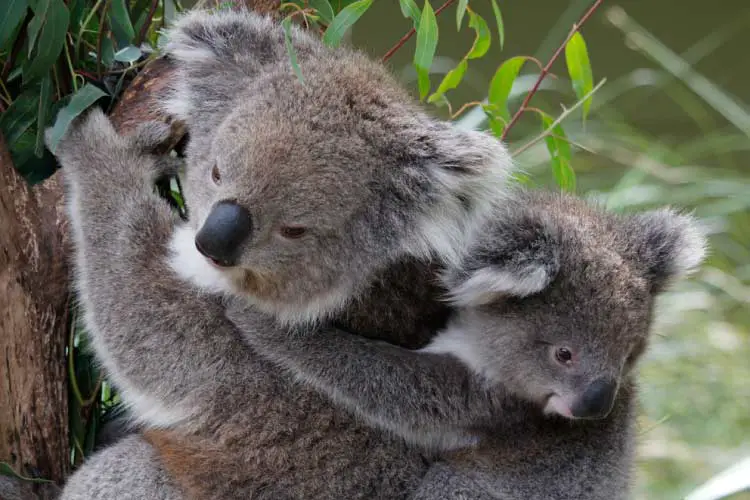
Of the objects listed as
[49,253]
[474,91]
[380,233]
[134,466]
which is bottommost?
[474,91]

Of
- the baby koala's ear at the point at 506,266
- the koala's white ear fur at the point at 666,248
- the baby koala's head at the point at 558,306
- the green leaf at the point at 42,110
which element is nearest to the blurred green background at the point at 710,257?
the koala's white ear fur at the point at 666,248

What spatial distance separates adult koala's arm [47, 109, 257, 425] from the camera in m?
2.55

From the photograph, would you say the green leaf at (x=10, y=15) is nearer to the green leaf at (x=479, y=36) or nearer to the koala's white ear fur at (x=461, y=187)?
the koala's white ear fur at (x=461, y=187)

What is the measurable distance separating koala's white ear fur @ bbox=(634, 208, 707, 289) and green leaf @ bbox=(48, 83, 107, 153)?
1.58m

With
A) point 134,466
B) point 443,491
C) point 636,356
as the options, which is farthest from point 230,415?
point 636,356

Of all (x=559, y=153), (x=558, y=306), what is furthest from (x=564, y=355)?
(x=559, y=153)

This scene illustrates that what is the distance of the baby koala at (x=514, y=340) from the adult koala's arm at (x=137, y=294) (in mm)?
121

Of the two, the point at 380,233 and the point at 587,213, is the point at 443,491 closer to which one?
the point at 380,233

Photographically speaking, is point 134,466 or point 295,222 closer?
point 295,222

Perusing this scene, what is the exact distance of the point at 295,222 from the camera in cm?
229

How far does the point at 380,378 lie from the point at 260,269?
453 millimetres

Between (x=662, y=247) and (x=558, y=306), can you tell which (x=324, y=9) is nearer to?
(x=558, y=306)

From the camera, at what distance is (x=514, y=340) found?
2.64 meters

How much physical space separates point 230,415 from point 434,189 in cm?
83
